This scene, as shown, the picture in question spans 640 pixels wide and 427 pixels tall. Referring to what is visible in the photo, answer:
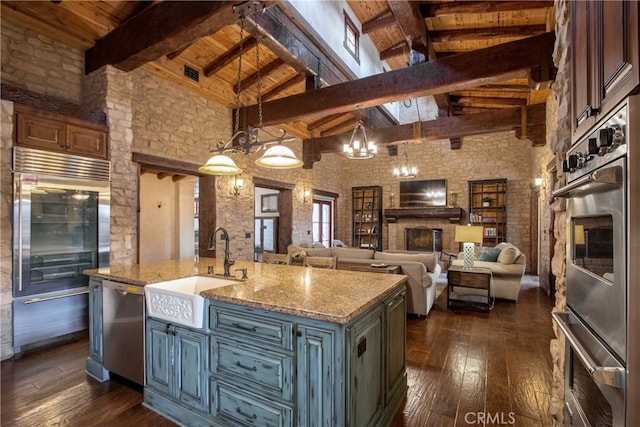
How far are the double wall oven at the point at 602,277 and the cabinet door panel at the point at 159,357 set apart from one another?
230cm

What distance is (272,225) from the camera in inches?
344

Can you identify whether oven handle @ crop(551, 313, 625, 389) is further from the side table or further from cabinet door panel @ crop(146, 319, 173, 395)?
the side table

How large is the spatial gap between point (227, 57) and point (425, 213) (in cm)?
680

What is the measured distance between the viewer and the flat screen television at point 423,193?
9.11m

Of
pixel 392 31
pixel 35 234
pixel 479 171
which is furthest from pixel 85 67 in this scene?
pixel 479 171

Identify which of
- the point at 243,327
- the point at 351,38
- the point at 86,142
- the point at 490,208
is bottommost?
the point at 243,327

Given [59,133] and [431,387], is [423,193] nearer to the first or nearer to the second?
[431,387]

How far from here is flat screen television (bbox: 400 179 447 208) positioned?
29.9ft

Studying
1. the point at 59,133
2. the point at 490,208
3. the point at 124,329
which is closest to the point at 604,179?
the point at 124,329

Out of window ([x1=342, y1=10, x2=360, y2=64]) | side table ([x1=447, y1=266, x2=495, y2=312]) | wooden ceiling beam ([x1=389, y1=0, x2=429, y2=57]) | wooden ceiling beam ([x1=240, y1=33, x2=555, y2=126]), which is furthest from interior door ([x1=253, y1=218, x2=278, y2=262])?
wooden ceiling beam ([x1=389, y1=0, x2=429, y2=57])

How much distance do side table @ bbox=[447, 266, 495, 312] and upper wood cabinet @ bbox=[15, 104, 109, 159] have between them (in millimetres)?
5076

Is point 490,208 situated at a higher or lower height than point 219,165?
lower

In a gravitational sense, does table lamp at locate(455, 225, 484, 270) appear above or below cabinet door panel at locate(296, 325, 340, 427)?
above

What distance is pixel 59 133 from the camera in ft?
10.6
